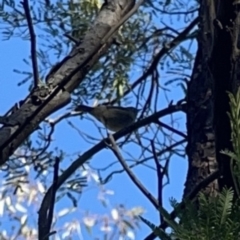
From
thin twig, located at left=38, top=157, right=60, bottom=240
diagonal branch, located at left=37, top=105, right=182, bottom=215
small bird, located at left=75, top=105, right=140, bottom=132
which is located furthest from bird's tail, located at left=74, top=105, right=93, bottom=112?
thin twig, located at left=38, top=157, right=60, bottom=240

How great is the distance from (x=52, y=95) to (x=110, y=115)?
848 millimetres

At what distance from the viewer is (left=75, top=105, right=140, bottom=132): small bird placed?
6.73ft

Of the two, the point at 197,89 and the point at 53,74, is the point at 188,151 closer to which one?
the point at 197,89

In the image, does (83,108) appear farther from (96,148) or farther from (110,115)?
(96,148)

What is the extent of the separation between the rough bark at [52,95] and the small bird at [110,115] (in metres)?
0.52

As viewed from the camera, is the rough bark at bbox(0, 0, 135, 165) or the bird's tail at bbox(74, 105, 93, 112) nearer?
the rough bark at bbox(0, 0, 135, 165)

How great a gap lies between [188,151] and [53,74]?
0.39 metres

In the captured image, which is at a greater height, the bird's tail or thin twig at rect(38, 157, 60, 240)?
the bird's tail

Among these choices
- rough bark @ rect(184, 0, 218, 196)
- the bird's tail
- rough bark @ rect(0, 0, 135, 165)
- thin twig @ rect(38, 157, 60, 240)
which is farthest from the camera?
the bird's tail

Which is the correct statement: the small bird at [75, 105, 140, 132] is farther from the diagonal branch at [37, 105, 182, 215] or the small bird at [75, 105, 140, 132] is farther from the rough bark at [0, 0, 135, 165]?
the rough bark at [0, 0, 135, 165]

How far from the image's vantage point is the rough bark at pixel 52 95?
3.90ft

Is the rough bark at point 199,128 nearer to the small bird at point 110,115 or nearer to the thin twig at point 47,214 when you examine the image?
the small bird at point 110,115

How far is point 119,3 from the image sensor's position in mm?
1636

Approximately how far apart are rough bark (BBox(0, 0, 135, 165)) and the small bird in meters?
0.52
